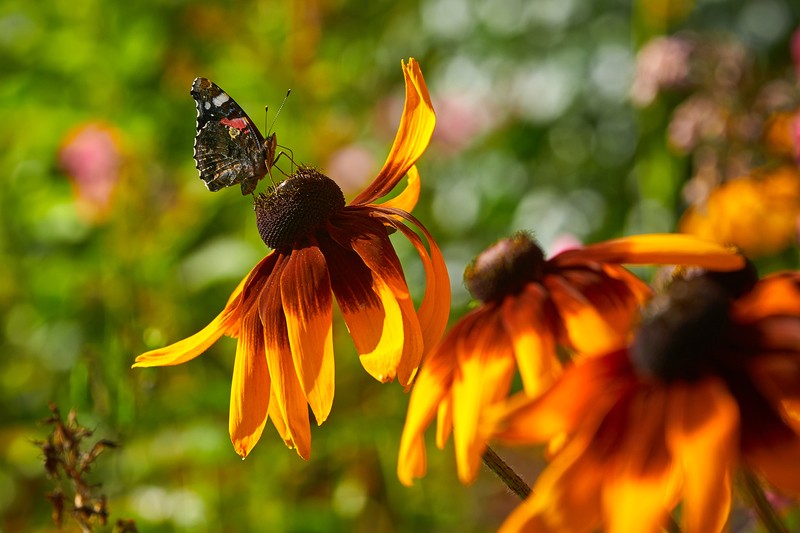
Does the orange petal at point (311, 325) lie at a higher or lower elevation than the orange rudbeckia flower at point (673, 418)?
higher

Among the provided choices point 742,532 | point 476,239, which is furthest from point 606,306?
point 476,239

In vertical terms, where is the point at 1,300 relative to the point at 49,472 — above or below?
above

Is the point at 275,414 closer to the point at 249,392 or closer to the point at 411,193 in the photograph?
the point at 249,392

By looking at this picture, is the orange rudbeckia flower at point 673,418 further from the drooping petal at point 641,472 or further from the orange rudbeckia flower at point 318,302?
the orange rudbeckia flower at point 318,302

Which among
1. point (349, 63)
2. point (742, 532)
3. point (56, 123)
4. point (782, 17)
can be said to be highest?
point (56, 123)

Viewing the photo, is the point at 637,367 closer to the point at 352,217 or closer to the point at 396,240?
the point at 352,217

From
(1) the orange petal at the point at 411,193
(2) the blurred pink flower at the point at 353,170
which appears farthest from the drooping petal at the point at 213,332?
(2) the blurred pink flower at the point at 353,170
